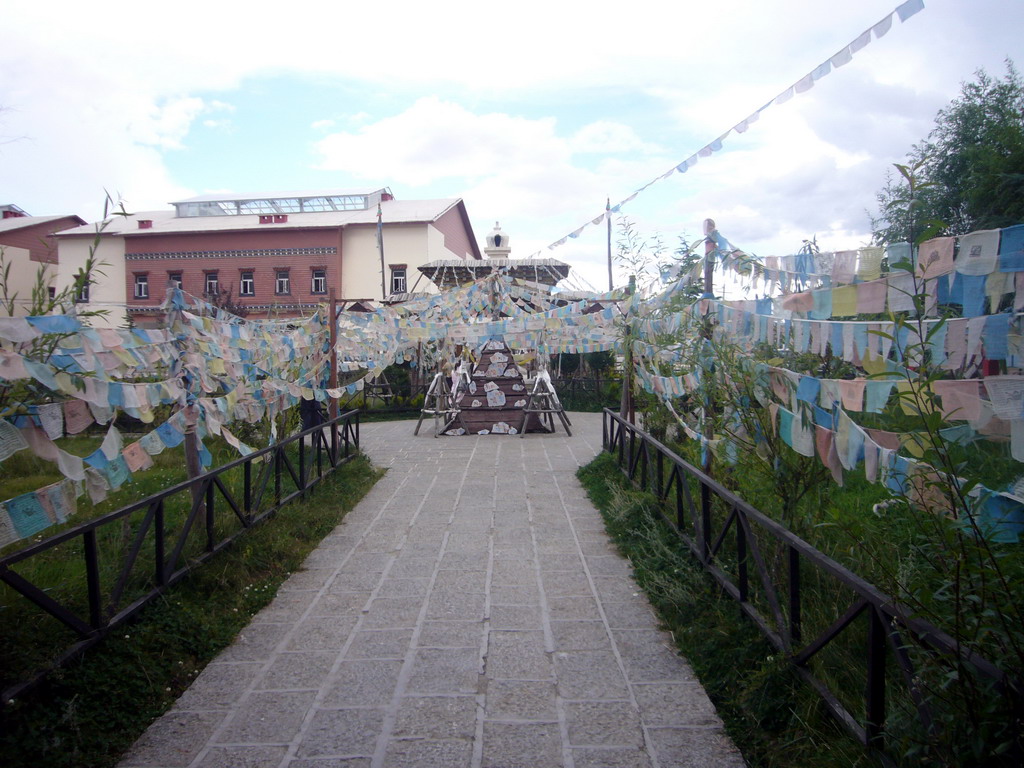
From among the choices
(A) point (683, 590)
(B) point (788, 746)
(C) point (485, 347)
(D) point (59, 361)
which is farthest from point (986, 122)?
(D) point (59, 361)

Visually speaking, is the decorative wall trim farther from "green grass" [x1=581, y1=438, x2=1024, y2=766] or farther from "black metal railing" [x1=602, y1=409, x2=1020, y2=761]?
"black metal railing" [x1=602, y1=409, x2=1020, y2=761]

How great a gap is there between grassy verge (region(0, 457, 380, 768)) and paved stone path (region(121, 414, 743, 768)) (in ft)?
0.39

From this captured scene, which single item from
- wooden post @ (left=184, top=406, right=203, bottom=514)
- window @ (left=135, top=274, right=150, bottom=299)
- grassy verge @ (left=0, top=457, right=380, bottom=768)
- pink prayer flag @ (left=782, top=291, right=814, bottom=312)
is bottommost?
grassy verge @ (left=0, top=457, right=380, bottom=768)

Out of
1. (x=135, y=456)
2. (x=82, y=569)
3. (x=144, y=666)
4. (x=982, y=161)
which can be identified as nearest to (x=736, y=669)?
(x=144, y=666)

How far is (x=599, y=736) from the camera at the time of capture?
3068 mm

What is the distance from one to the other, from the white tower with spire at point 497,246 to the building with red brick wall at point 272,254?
1105 centimetres

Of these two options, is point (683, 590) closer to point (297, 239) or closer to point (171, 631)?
point (171, 631)

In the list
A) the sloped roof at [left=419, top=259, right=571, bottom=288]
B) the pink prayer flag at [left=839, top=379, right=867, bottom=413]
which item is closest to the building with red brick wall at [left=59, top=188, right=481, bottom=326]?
the sloped roof at [left=419, top=259, right=571, bottom=288]

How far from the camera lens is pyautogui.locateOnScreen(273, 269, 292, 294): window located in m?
31.0

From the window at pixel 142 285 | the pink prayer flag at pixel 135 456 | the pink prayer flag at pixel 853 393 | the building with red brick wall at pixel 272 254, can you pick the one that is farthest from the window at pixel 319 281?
the pink prayer flag at pixel 853 393

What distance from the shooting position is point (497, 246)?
18828mm

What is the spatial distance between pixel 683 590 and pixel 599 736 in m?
1.58

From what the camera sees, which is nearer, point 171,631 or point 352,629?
point 171,631

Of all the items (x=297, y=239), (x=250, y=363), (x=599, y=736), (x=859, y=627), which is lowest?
(x=599, y=736)
